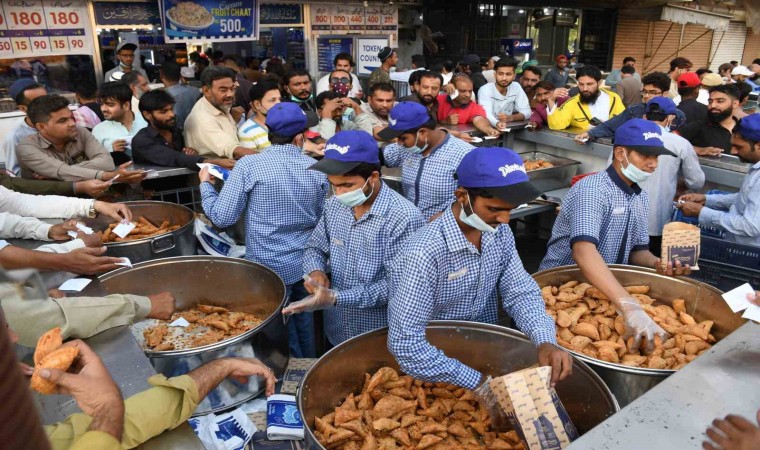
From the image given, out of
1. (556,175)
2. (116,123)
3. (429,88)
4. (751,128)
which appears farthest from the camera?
(429,88)

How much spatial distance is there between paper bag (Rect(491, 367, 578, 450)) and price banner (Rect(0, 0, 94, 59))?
765cm

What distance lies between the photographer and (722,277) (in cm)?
307

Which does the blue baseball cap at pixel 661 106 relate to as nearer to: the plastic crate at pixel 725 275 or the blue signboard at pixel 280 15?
the plastic crate at pixel 725 275

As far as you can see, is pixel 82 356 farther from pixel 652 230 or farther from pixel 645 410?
pixel 652 230

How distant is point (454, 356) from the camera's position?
7.48 ft

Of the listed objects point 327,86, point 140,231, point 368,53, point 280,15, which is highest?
point 280,15

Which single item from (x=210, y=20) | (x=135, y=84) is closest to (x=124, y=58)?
(x=135, y=84)

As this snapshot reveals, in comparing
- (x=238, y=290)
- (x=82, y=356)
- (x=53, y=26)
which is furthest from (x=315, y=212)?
(x=53, y=26)

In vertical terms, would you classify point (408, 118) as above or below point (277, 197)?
above

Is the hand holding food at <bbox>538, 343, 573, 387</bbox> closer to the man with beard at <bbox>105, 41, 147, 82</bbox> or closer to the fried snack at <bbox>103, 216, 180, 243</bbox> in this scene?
the fried snack at <bbox>103, 216, 180, 243</bbox>

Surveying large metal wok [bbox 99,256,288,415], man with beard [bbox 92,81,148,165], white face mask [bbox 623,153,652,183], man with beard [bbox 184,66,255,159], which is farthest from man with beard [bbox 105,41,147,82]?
white face mask [bbox 623,153,652,183]

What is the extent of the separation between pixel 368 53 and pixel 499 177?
28.4 feet

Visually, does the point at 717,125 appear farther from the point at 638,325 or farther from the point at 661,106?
the point at 638,325

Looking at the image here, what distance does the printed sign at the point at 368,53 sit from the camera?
10000mm
